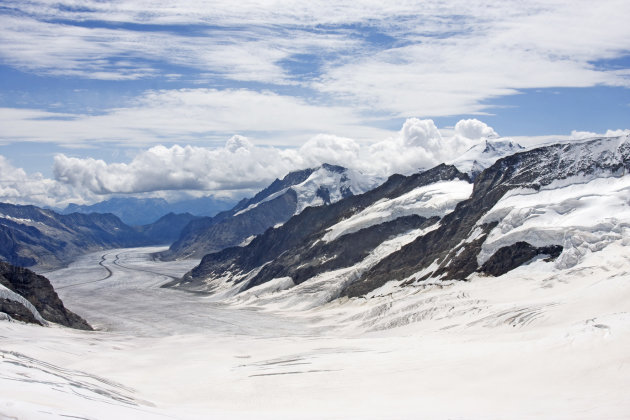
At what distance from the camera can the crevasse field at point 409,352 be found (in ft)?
117

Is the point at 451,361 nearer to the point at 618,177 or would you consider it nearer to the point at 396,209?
the point at 618,177

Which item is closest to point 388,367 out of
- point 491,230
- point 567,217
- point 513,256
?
point 513,256

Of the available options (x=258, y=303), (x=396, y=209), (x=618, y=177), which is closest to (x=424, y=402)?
(x=618, y=177)

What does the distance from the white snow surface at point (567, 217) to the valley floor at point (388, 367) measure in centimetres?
582

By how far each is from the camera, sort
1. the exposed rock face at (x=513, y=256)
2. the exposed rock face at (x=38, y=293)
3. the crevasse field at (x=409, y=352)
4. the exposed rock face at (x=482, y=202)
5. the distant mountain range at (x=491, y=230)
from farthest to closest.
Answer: the exposed rock face at (x=482, y=202) < the distant mountain range at (x=491, y=230) < the exposed rock face at (x=513, y=256) < the exposed rock face at (x=38, y=293) < the crevasse field at (x=409, y=352)

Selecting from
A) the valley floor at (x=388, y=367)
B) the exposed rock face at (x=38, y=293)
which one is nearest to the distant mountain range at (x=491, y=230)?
the valley floor at (x=388, y=367)

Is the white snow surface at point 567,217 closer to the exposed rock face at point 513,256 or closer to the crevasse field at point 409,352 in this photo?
the crevasse field at point 409,352

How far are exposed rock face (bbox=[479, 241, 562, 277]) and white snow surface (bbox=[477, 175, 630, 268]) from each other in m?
1.40

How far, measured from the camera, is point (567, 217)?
125m

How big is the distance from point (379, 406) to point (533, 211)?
10291 cm

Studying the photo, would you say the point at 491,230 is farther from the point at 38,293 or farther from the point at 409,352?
the point at 38,293

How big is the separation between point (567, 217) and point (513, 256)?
1472 centimetres

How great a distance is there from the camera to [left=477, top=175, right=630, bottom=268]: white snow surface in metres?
113

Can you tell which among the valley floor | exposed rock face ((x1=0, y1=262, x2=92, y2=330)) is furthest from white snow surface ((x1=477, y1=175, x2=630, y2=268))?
exposed rock face ((x1=0, y1=262, x2=92, y2=330))
